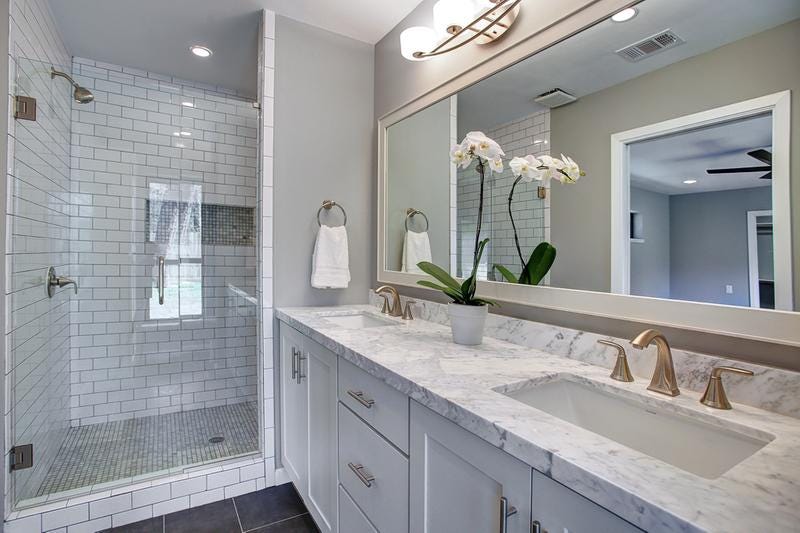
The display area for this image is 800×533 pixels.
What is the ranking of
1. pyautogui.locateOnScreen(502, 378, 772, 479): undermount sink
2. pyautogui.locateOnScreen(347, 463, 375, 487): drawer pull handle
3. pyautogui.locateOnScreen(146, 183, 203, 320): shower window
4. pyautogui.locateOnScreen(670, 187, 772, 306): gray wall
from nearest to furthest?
pyautogui.locateOnScreen(502, 378, 772, 479): undermount sink
pyautogui.locateOnScreen(670, 187, 772, 306): gray wall
pyautogui.locateOnScreen(347, 463, 375, 487): drawer pull handle
pyautogui.locateOnScreen(146, 183, 203, 320): shower window

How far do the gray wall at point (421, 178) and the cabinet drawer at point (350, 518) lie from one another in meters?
1.00

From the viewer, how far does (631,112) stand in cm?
108

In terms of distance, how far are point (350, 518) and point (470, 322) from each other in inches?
29.1

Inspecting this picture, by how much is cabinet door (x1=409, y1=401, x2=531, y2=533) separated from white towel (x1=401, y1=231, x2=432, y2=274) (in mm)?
1126

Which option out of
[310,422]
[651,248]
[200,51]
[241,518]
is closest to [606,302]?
[651,248]

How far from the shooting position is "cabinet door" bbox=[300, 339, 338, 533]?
141 cm

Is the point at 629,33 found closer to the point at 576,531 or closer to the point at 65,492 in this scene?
the point at 576,531

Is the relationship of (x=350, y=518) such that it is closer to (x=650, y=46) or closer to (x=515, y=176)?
(x=515, y=176)

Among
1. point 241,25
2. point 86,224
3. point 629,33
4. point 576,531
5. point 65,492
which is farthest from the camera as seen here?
point 86,224

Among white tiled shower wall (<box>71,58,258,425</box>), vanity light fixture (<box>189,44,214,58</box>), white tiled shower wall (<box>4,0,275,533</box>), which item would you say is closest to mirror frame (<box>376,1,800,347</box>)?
white tiled shower wall (<box>4,0,275,533</box>)

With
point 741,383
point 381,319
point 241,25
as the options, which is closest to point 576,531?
point 741,383

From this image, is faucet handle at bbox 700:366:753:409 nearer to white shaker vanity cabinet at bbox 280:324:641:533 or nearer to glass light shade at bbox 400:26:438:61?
white shaker vanity cabinet at bbox 280:324:641:533

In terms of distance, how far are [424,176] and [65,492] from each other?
2.15 m

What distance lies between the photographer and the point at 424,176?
1997mm
